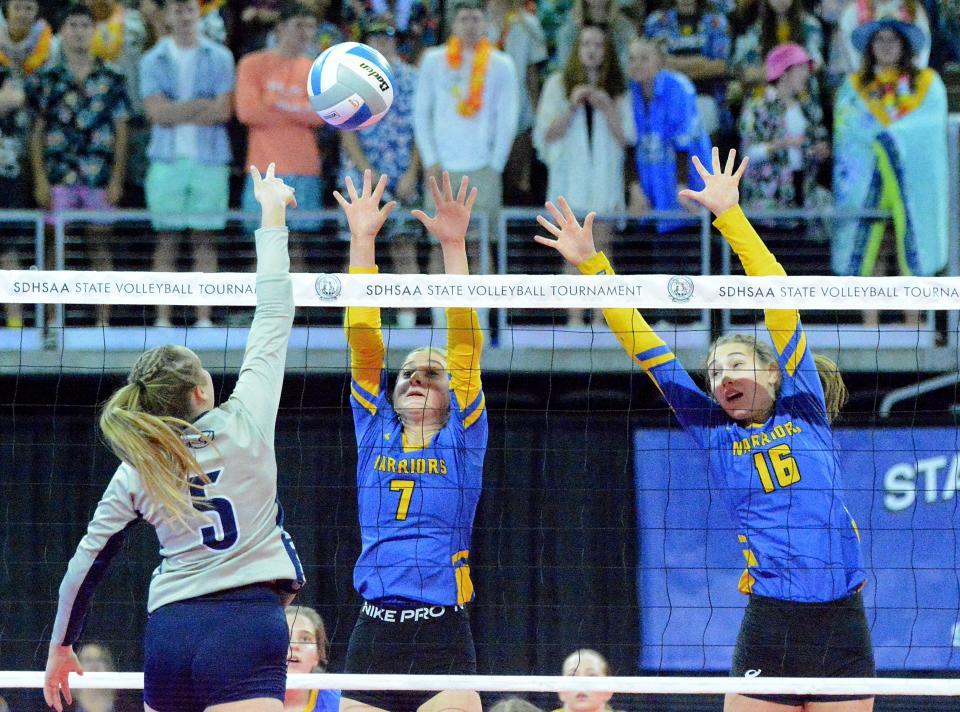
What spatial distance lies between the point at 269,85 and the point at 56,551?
10.4ft

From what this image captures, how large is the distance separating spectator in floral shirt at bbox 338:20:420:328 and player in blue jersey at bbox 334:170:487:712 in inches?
145

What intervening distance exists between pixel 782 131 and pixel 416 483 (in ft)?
15.8

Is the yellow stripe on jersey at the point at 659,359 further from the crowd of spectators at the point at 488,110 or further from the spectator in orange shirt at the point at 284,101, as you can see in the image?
the spectator in orange shirt at the point at 284,101

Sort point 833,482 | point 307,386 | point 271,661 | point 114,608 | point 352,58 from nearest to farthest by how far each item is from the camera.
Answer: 1. point 271,661
2. point 833,482
3. point 352,58
4. point 114,608
5. point 307,386

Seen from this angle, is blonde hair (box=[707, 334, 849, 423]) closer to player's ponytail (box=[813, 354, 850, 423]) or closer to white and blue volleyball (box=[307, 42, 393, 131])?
player's ponytail (box=[813, 354, 850, 423])

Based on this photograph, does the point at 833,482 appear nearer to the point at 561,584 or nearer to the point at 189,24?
the point at 561,584

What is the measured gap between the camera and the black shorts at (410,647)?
509 cm

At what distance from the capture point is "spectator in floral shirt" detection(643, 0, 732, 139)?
934cm

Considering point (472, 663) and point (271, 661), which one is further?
point (472, 663)

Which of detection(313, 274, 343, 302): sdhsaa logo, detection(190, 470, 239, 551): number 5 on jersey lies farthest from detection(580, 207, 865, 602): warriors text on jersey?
detection(190, 470, 239, 551): number 5 on jersey

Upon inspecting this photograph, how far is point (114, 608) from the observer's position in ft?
27.8

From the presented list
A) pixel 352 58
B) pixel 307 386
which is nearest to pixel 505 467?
pixel 307 386

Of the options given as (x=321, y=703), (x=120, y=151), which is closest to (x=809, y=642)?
(x=321, y=703)

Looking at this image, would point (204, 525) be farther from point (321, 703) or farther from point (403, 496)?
point (321, 703)
